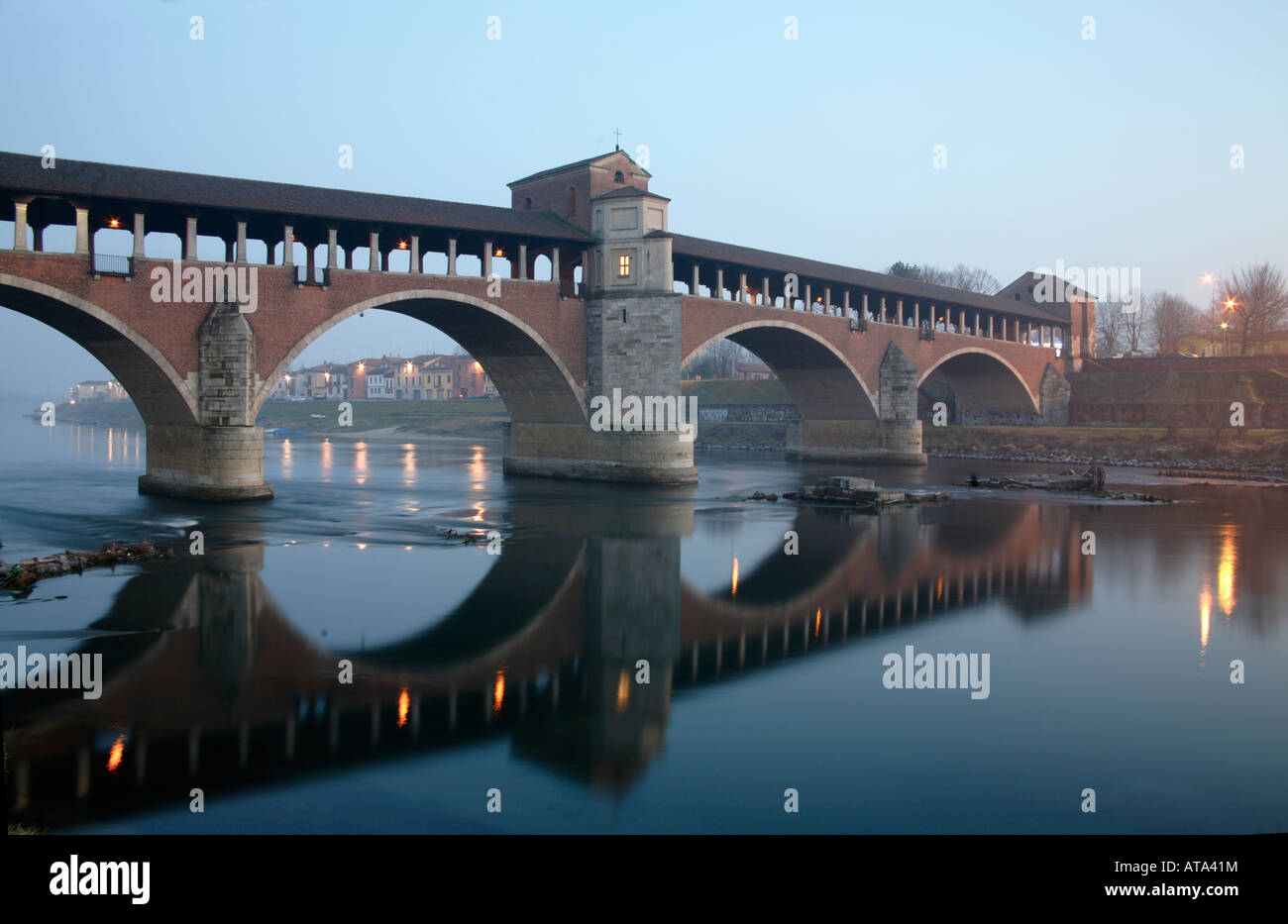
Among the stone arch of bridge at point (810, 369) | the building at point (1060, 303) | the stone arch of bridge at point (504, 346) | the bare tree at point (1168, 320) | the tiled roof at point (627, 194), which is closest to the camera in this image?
the stone arch of bridge at point (504, 346)

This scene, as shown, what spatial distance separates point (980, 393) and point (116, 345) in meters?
59.8

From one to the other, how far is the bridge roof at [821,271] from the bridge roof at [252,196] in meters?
5.81

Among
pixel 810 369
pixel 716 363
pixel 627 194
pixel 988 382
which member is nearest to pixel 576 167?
pixel 627 194

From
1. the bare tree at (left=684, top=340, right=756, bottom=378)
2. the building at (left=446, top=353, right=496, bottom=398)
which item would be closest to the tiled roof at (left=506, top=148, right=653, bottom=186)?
the bare tree at (left=684, top=340, right=756, bottom=378)

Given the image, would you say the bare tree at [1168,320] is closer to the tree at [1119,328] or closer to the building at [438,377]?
the tree at [1119,328]

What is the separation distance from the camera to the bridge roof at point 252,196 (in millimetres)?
24938

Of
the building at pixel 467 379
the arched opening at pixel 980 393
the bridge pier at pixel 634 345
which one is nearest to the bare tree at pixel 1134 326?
the arched opening at pixel 980 393

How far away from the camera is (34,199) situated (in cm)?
2517

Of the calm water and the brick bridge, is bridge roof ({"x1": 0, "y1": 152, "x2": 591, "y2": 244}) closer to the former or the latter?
the brick bridge

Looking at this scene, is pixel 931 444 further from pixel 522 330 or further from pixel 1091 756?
pixel 1091 756

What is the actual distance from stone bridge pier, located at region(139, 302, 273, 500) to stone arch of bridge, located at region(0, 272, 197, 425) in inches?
20.1
